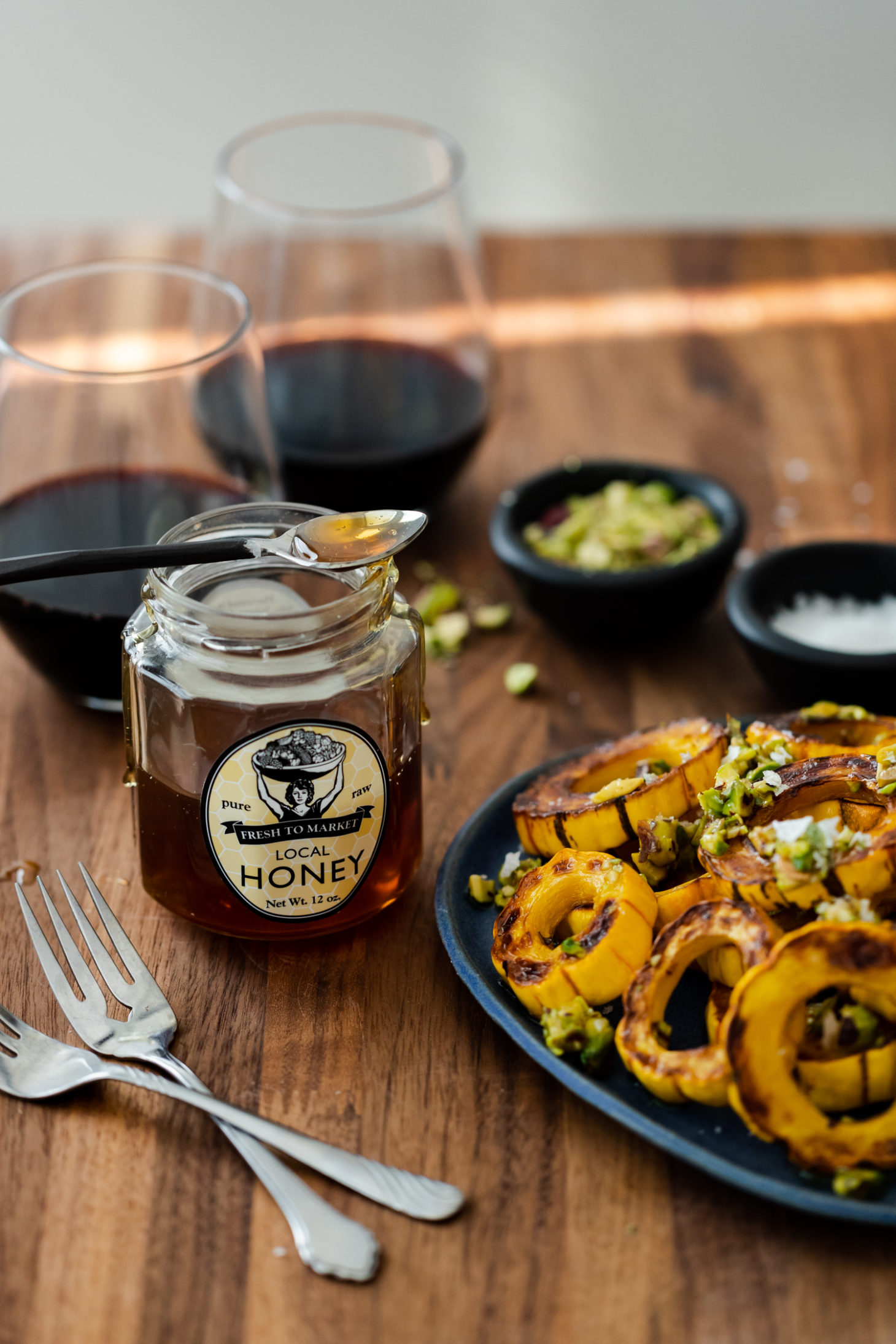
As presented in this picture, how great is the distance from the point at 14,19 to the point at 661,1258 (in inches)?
139

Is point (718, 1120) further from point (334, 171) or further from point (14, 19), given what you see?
point (14, 19)

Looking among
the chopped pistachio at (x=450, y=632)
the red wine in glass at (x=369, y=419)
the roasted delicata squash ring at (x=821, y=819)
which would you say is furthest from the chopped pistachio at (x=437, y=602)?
the roasted delicata squash ring at (x=821, y=819)

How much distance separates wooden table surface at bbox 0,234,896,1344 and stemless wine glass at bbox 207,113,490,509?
179 mm

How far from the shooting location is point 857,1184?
0.84 metres

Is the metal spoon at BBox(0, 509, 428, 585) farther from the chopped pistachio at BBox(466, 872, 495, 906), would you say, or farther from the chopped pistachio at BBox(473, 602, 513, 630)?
the chopped pistachio at BBox(473, 602, 513, 630)

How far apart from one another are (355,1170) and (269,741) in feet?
0.98

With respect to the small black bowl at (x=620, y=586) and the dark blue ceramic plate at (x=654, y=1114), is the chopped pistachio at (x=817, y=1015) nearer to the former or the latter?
the dark blue ceramic plate at (x=654, y=1114)

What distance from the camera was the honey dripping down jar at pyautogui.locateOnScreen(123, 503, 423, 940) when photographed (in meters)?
0.98

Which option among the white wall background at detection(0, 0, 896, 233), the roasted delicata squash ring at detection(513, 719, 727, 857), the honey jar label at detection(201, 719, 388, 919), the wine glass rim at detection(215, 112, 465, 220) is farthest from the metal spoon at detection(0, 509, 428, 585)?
the white wall background at detection(0, 0, 896, 233)

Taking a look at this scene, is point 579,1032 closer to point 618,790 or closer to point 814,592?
point 618,790

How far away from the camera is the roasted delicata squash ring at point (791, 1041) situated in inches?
33.3

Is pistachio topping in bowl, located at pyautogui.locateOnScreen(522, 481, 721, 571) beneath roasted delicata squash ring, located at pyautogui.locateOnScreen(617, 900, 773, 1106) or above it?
beneath

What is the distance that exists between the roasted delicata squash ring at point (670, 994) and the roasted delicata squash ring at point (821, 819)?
0.03 meters

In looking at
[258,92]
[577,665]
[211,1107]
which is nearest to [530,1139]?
[211,1107]
